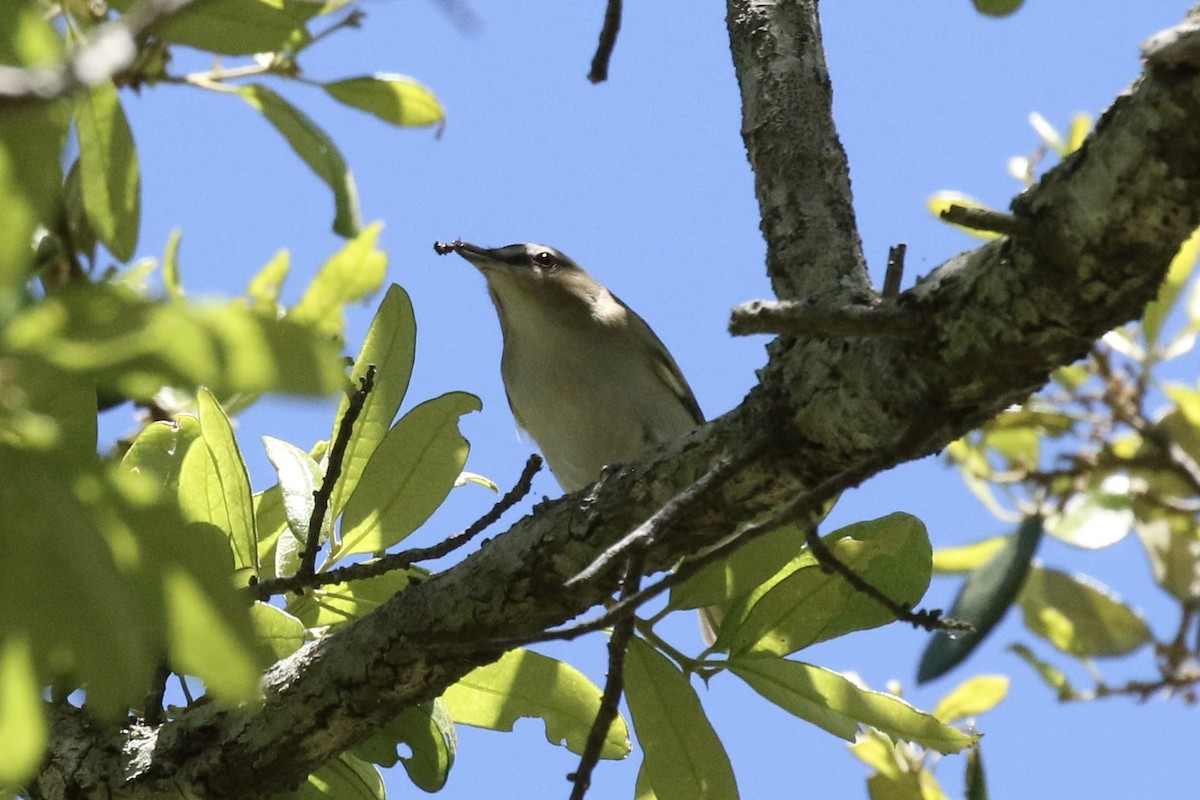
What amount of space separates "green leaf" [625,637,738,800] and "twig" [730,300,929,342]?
935 millimetres

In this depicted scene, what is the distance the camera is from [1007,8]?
2.28 m

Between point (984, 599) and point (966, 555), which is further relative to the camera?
point (966, 555)

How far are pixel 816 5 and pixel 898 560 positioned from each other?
109 centimetres

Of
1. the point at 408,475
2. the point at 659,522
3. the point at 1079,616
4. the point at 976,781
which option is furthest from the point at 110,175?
the point at 1079,616

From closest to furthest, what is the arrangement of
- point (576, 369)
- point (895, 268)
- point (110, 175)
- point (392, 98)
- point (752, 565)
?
1. point (895, 268)
2. point (110, 175)
3. point (752, 565)
4. point (392, 98)
5. point (576, 369)

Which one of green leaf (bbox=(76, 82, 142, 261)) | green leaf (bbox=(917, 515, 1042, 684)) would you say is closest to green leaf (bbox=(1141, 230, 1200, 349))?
green leaf (bbox=(917, 515, 1042, 684))

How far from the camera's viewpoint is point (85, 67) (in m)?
0.69

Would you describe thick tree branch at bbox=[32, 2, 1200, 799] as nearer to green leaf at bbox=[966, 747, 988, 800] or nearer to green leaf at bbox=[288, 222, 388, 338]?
green leaf at bbox=[966, 747, 988, 800]

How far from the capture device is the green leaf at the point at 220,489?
2.29 meters

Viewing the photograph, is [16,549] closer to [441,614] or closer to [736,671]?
[441,614]

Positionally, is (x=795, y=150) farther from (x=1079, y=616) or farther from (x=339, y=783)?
(x=1079, y=616)

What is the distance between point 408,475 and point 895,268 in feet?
3.58

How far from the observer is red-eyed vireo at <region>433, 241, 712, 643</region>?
447cm

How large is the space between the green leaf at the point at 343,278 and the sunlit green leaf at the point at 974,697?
167cm
